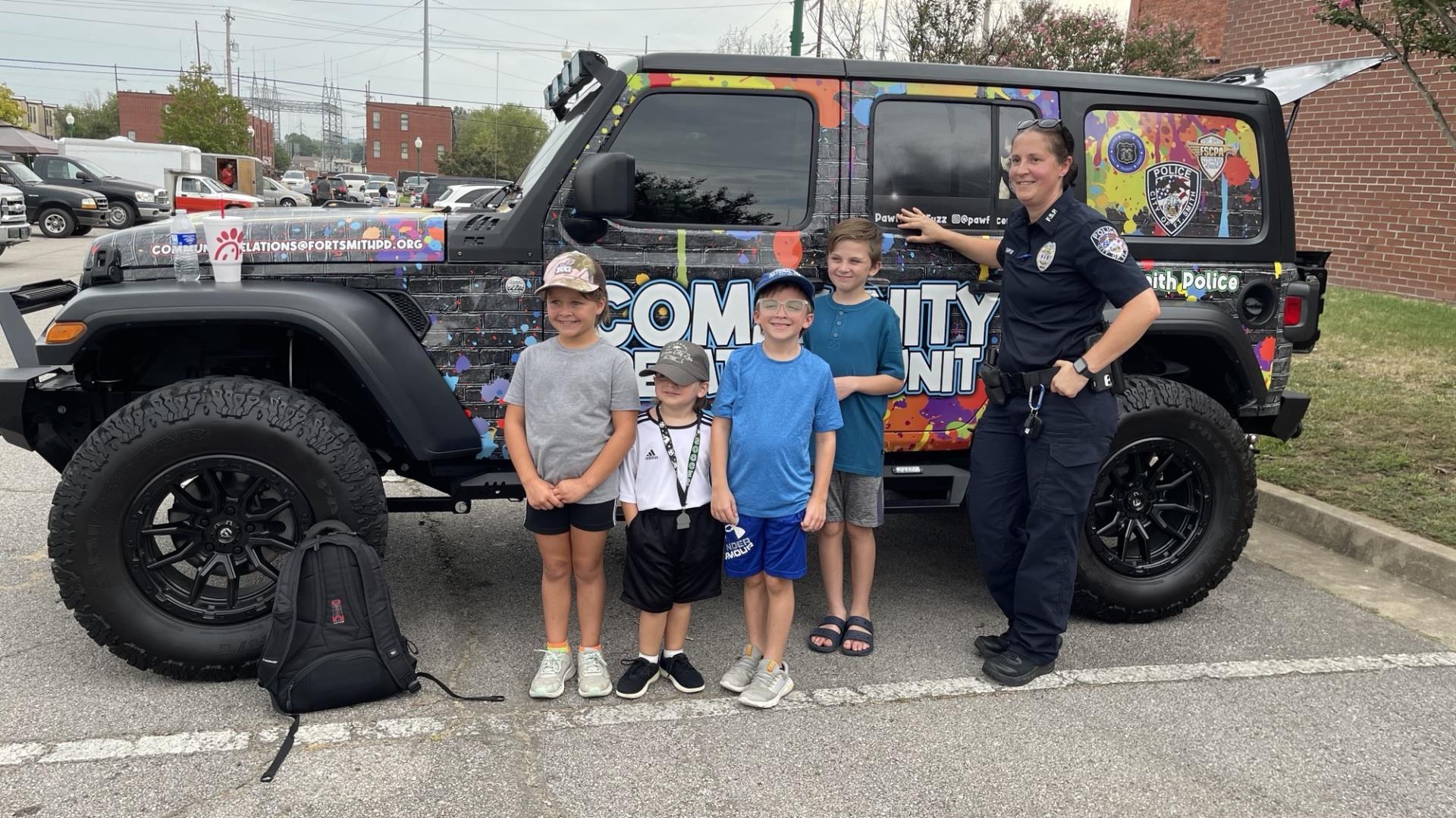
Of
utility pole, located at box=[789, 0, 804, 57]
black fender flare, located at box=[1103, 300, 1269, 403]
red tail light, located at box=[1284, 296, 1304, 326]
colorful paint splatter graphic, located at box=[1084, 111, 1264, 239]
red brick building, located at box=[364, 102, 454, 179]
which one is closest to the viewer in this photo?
black fender flare, located at box=[1103, 300, 1269, 403]

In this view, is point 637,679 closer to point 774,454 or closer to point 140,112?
point 774,454

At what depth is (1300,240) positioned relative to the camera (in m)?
13.5

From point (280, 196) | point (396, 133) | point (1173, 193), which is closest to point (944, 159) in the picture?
point (1173, 193)

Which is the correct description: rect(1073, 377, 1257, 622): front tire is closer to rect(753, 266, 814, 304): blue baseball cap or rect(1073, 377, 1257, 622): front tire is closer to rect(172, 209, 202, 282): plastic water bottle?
rect(753, 266, 814, 304): blue baseball cap

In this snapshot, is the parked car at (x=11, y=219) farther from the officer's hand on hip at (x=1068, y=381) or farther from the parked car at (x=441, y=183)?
the officer's hand on hip at (x=1068, y=381)

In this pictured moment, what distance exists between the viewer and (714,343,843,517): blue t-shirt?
3289 millimetres

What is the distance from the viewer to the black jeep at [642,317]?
3273 millimetres

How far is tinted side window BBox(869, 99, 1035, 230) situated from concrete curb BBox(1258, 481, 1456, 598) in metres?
2.58

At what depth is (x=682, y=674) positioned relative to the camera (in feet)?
11.2

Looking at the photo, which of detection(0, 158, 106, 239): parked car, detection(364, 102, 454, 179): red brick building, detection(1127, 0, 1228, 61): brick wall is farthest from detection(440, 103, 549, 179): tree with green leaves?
detection(1127, 0, 1228, 61): brick wall

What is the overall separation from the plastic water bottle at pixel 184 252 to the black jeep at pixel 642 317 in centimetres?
7

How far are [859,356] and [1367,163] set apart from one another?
37.8 ft

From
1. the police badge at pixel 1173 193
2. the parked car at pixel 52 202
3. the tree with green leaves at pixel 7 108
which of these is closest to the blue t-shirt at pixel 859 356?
the police badge at pixel 1173 193

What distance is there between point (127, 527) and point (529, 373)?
4.50 feet
